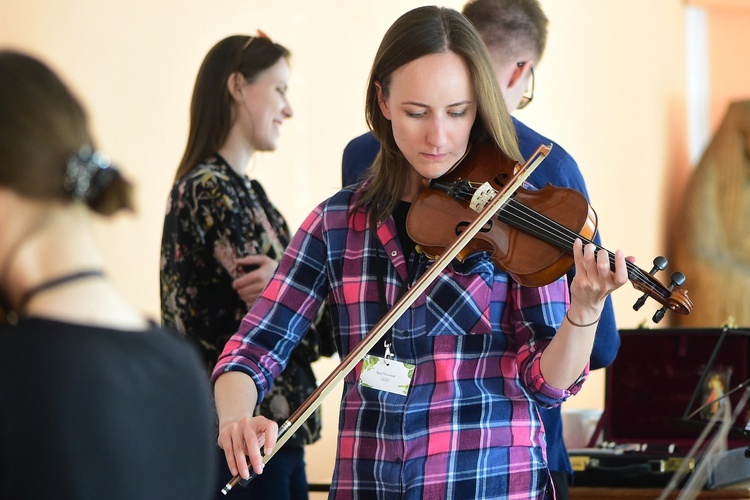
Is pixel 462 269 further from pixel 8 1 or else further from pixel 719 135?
pixel 719 135

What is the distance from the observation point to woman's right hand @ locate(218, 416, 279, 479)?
1.44m

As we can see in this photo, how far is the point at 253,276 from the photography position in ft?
7.00

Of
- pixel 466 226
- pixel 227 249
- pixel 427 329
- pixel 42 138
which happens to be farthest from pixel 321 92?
pixel 42 138

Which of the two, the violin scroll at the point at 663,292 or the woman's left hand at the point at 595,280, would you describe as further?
the violin scroll at the point at 663,292

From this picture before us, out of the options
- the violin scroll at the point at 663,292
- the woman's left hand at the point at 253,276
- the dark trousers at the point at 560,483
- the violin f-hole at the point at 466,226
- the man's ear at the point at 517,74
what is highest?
the man's ear at the point at 517,74

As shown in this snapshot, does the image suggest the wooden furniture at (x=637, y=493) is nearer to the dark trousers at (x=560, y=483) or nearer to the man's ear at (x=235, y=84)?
the dark trousers at (x=560, y=483)

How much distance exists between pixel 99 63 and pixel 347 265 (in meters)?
1.16

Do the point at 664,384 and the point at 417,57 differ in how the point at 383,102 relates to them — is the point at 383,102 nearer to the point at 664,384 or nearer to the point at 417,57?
the point at 417,57

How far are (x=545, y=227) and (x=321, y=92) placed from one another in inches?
73.1

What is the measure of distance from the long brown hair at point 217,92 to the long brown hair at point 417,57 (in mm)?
702

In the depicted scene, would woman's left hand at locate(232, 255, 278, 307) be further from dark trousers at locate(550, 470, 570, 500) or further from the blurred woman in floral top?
dark trousers at locate(550, 470, 570, 500)

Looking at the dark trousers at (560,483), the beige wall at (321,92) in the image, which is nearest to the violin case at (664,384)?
the dark trousers at (560,483)

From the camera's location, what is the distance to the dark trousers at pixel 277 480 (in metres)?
2.09

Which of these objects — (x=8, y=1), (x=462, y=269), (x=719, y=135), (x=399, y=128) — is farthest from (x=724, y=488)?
(x=719, y=135)
